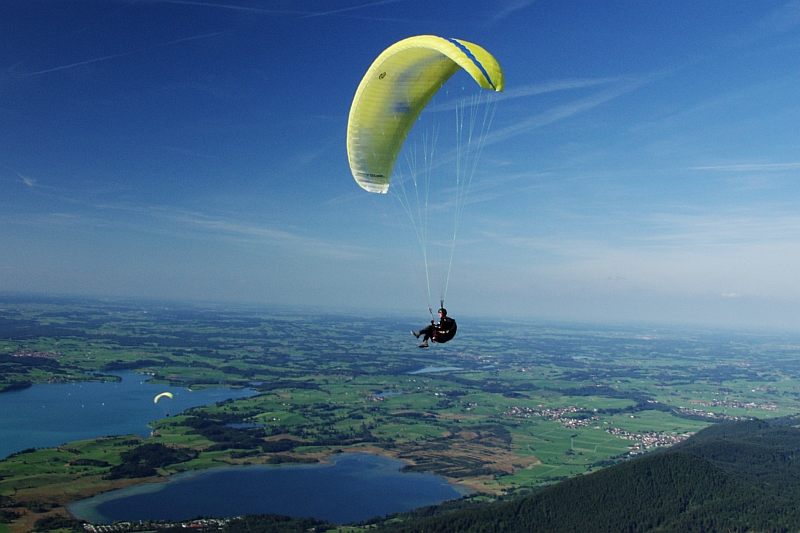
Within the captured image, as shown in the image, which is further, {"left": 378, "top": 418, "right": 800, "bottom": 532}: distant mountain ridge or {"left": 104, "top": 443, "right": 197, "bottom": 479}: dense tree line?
{"left": 104, "top": 443, "right": 197, "bottom": 479}: dense tree line

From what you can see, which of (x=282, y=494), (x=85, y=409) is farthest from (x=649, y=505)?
(x=85, y=409)

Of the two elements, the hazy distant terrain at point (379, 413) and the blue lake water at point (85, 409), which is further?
the blue lake water at point (85, 409)

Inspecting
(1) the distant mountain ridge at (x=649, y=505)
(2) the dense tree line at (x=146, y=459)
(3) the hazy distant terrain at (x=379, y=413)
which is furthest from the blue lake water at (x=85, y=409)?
(1) the distant mountain ridge at (x=649, y=505)

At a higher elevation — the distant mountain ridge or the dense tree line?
the distant mountain ridge

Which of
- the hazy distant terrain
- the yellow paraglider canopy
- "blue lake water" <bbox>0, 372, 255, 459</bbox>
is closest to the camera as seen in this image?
the yellow paraglider canopy

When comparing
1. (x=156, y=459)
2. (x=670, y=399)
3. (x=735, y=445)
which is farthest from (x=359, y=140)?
(x=670, y=399)

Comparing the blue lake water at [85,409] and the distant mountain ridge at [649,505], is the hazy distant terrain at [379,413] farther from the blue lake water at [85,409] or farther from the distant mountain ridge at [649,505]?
the distant mountain ridge at [649,505]

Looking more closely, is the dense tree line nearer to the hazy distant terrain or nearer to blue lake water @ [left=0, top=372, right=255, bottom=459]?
the hazy distant terrain

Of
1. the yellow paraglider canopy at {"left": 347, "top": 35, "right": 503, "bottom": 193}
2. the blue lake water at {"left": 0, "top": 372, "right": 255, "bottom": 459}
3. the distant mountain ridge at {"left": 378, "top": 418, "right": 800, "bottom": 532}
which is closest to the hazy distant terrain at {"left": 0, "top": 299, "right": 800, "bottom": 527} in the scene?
the blue lake water at {"left": 0, "top": 372, "right": 255, "bottom": 459}
